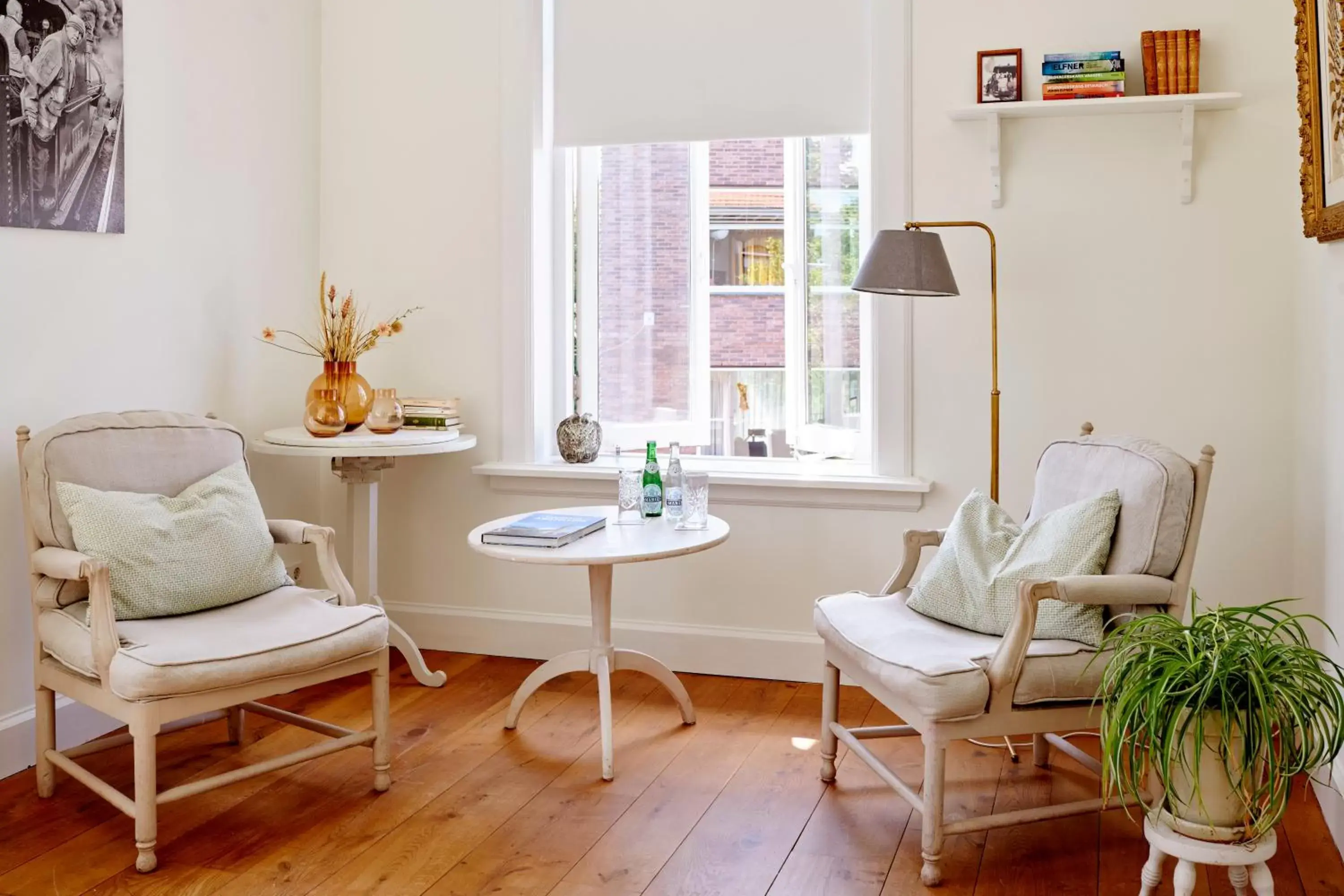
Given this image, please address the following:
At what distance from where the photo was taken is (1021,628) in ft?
7.37

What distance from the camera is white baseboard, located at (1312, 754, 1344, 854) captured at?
7.73ft

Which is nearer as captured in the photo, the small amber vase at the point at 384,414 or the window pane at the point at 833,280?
the small amber vase at the point at 384,414

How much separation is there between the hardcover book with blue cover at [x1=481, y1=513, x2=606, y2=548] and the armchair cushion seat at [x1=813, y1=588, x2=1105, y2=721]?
753 mm

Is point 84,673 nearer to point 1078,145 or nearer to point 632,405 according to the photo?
point 632,405

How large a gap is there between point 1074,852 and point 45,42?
308 centimetres

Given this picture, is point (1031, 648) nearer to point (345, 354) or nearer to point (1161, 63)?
point (1161, 63)

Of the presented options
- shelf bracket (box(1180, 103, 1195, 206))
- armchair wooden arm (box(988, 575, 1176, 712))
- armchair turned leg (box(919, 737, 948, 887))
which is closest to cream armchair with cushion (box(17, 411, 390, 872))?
armchair turned leg (box(919, 737, 948, 887))

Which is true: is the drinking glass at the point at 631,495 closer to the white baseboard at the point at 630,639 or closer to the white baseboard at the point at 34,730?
the white baseboard at the point at 630,639

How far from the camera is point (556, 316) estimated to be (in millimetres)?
3898

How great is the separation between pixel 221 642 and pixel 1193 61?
112 inches

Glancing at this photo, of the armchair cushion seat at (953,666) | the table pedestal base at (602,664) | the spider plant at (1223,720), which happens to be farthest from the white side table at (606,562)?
the spider plant at (1223,720)

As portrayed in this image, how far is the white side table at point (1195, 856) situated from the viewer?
1.92 m

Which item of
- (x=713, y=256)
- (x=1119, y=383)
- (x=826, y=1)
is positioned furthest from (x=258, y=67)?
(x=1119, y=383)

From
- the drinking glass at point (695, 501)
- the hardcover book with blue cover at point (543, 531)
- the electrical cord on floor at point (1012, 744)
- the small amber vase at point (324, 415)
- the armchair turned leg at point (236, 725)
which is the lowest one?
the electrical cord on floor at point (1012, 744)
